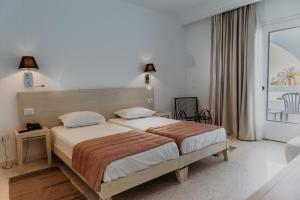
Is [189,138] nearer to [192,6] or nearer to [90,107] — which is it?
[90,107]

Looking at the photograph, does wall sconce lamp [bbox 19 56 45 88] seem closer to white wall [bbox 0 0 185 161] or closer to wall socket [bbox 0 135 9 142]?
white wall [bbox 0 0 185 161]

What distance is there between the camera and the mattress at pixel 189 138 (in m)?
2.64

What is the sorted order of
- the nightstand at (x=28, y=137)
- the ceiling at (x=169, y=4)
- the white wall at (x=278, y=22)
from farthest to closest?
the ceiling at (x=169, y=4)
the white wall at (x=278, y=22)
the nightstand at (x=28, y=137)

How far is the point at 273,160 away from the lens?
305cm

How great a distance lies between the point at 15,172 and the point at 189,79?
4.06m

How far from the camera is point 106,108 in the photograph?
3975 mm

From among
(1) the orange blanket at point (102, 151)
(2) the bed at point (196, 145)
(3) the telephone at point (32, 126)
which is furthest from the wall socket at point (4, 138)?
(2) the bed at point (196, 145)

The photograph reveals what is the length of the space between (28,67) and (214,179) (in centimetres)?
300

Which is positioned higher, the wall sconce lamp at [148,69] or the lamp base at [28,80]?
the wall sconce lamp at [148,69]

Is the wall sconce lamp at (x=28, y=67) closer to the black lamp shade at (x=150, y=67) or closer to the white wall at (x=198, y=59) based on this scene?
the black lamp shade at (x=150, y=67)

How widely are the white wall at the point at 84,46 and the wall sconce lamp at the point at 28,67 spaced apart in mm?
81

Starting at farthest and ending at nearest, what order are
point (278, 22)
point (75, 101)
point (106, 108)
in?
point (106, 108), point (278, 22), point (75, 101)

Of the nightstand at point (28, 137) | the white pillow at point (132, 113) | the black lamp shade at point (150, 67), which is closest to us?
the nightstand at point (28, 137)

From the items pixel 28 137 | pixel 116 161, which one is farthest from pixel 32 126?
pixel 116 161
